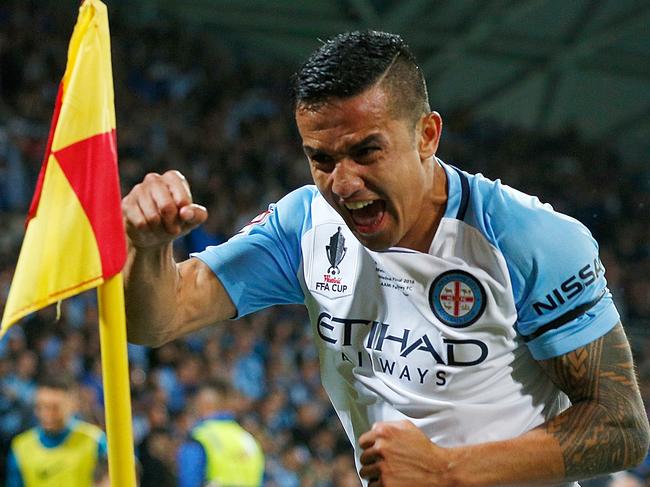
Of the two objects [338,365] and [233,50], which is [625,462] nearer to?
[338,365]

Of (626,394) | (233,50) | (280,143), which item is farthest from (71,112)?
(233,50)

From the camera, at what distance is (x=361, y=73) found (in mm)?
2689

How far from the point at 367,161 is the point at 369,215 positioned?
15cm

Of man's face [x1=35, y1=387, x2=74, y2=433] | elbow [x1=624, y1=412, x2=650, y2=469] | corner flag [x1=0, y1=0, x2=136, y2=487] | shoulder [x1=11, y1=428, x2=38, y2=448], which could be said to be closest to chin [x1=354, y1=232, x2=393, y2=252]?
corner flag [x1=0, y1=0, x2=136, y2=487]

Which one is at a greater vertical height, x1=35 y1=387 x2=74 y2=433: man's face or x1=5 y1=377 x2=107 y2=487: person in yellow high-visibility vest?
x1=35 y1=387 x2=74 y2=433: man's face

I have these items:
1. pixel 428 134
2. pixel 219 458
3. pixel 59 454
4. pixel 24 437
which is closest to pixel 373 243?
pixel 428 134

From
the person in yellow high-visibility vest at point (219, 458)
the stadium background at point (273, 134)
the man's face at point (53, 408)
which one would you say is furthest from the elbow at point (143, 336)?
the stadium background at point (273, 134)

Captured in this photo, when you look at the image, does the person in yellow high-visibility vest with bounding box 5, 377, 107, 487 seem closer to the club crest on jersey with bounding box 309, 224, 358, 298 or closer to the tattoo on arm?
the club crest on jersey with bounding box 309, 224, 358, 298

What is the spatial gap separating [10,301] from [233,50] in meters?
13.6

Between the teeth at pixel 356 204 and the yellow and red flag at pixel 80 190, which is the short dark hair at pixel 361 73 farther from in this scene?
the yellow and red flag at pixel 80 190

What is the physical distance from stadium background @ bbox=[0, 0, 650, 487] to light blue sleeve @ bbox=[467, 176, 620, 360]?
4.98 m

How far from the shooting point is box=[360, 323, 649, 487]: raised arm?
2.59 m

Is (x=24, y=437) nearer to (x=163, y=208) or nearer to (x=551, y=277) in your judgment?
(x=163, y=208)

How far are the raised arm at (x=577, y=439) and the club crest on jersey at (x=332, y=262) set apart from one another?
23.9 inches
